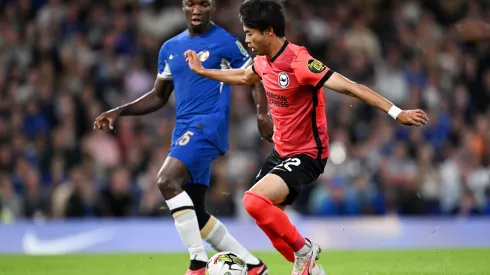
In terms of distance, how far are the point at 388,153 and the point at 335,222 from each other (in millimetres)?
2477

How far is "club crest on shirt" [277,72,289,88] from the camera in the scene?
22.9 ft

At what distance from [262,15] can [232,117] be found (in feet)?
29.0

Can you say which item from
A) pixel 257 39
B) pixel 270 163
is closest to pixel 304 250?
pixel 270 163

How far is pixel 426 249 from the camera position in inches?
495

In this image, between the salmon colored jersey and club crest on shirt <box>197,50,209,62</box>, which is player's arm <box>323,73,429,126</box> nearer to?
the salmon colored jersey

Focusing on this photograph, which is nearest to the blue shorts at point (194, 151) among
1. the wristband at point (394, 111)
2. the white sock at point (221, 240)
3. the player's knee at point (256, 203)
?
the white sock at point (221, 240)

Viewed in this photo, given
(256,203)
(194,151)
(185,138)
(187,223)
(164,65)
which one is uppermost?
(164,65)

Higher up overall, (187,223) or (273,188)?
(273,188)

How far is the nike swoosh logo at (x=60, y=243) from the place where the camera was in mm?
12664

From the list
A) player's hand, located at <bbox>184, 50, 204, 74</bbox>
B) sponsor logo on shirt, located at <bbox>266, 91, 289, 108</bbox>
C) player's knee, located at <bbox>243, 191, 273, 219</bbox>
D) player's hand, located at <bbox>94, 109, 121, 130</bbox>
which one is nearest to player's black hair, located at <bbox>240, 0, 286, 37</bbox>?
sponsor logo on shirt, located at <bbox>266, 91, 289, 108</bbox>

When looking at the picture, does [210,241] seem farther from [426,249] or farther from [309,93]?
[426,249]

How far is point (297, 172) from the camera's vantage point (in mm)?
6980

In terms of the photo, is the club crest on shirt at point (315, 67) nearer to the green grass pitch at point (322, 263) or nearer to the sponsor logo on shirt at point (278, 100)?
the sponsor logo on shirt at point (278, 100)

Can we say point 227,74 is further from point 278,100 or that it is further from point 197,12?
point 197,12
